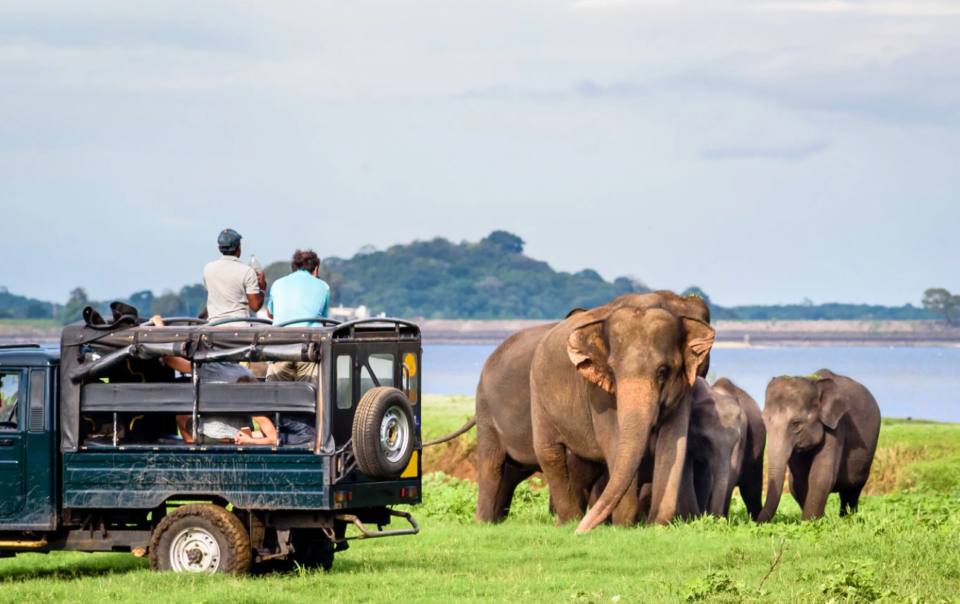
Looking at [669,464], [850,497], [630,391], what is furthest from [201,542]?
[850,497]

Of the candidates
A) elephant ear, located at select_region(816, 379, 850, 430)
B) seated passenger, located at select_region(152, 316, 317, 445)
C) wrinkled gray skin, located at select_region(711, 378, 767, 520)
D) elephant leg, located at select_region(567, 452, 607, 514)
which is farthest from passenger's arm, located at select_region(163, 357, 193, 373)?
elephant ear, located at select_region(816, 379, 850, 430)

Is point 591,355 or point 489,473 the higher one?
point 591,355

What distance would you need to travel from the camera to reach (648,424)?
1454 cm

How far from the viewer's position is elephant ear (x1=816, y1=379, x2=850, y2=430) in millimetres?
19984

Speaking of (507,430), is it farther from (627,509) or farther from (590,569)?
(590,569)

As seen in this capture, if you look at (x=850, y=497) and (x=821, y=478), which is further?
(x=850, y=497)

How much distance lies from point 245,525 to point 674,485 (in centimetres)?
510

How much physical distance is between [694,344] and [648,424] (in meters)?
1.11

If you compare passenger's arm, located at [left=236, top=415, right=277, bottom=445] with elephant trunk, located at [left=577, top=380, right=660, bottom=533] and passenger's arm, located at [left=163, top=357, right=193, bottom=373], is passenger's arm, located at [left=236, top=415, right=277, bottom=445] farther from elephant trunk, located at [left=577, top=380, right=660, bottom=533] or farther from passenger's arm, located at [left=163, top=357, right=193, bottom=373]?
elephant trunk, located at [left=577, top=380, right=660, bottom=533]

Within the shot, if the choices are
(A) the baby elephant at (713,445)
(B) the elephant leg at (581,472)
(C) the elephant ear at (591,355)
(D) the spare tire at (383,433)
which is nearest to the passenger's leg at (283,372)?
(D) the spare tire at (383,433)

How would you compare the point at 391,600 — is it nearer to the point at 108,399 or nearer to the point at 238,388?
the point at 238,388

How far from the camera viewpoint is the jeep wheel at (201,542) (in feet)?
38.2

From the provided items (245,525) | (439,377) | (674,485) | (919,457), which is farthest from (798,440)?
(439,377)

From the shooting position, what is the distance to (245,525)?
1198 centimetres
